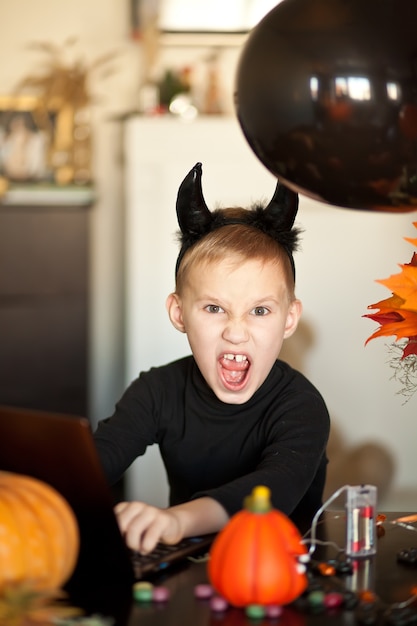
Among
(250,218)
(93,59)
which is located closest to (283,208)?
(250,218)

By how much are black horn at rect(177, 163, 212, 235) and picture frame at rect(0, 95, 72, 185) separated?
256 cm

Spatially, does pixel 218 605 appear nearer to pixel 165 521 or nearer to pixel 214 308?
pixel 165 521

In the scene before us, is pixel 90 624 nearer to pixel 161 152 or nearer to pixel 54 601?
pixel 54 601

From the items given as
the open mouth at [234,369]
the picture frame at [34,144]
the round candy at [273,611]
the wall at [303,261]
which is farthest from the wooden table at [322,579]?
the picture frame at [34,144]

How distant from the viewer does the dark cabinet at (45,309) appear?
12.7 ft

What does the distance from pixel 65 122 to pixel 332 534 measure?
9.91 ft

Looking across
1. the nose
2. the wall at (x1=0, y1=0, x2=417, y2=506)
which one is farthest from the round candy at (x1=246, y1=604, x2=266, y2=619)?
the wall at (x1=0, y1=0, x2=417, y2=506)

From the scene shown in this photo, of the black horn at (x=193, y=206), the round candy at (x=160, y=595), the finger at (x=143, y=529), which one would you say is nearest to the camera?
the round candy at (x=160, y=595)

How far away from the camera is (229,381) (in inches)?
58.8

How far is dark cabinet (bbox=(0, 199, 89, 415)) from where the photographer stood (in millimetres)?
3869

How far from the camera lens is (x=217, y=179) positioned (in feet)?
11.4

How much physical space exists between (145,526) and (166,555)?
0.13 ft

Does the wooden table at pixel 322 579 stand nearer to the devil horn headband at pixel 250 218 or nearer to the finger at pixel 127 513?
the finger at pixel 127 513

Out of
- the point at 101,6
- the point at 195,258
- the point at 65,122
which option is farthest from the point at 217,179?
the point at 195,258
